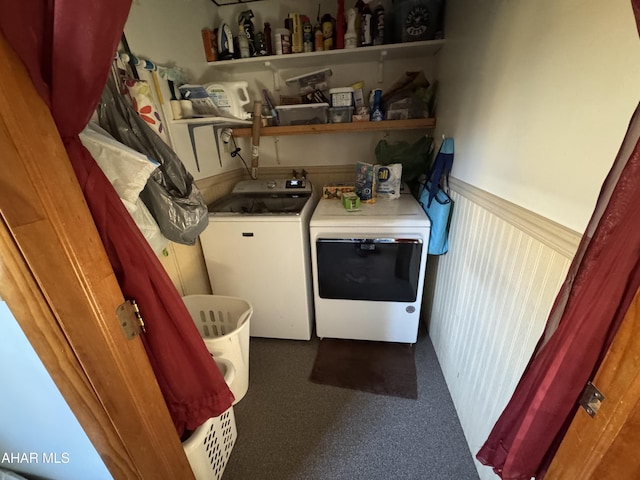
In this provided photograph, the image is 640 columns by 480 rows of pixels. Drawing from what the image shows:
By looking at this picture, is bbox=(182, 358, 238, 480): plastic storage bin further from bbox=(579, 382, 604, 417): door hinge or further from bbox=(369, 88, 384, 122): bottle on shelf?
bbox=(369, 88, 384, 122): bottle on shelf

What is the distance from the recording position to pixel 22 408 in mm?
613

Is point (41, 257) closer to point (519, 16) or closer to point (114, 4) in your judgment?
point (114, 4)

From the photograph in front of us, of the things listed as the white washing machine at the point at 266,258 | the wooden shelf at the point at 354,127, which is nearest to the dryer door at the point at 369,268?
the white washing machine at the point at 266,258

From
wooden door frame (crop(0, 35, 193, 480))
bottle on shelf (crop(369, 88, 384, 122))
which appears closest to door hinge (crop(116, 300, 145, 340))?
wooden door frame (crop(0, 35, 193, 480))

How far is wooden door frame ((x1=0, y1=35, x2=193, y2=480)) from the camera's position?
15.1 inches

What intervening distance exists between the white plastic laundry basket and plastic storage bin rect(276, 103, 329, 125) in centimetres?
136

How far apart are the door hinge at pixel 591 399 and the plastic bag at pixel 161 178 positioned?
1207 millimetres

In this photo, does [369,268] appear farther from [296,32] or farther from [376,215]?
[296,32]

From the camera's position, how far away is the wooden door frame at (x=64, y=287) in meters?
0.38

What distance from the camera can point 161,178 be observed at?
39.8 inches

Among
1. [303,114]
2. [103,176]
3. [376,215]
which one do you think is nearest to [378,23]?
[303,114]

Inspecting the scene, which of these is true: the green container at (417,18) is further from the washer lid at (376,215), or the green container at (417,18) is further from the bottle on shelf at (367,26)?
the washer lid at (376,215)

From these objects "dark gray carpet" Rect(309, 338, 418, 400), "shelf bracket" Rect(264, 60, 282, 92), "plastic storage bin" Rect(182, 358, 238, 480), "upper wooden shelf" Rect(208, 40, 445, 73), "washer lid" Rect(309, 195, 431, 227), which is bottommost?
"dark gray carpet" Rect(309, 338, 418, 400)

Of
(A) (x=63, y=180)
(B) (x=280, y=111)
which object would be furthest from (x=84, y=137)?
(B) (x=280, y=111)
